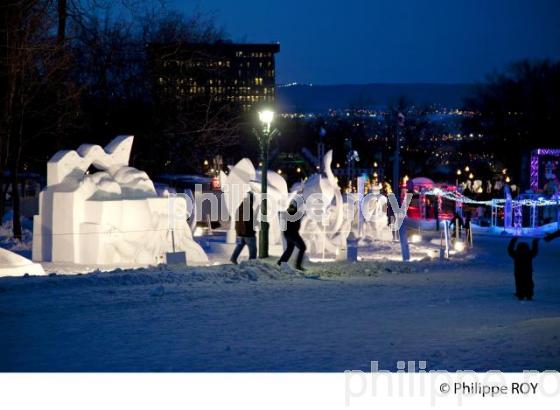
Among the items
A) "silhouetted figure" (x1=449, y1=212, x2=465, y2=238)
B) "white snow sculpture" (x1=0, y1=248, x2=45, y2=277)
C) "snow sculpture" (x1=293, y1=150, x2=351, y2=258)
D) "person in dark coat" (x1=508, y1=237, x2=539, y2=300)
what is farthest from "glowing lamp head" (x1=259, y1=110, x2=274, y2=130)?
"silhouetted figure" (x1=449, y1=212, x2=465, y2=238)

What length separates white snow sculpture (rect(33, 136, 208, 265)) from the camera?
21141mm

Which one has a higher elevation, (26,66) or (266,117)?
(26,66)

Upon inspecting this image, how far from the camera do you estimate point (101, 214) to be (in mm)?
21406

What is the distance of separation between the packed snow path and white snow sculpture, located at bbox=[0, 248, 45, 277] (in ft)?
8.05

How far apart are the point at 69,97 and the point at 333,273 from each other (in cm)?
1202

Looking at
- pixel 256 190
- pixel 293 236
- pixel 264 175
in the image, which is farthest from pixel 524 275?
pixel 256 190

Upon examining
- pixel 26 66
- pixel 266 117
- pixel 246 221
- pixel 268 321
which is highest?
pixel 26 66

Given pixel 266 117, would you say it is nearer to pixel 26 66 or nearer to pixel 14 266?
pixel 14 266

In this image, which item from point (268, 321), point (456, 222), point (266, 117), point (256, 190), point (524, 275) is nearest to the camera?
point (268, 321)

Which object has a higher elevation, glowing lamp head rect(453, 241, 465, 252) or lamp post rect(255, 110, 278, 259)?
lamp post rect(255, 110, 278, 259)

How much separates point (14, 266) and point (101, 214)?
362 centimetres

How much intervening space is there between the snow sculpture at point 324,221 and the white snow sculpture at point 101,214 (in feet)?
16.2

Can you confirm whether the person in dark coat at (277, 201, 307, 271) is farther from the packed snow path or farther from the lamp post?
the lamp post

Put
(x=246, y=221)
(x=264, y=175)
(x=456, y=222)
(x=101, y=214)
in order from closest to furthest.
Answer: (x=246, y=221) → (x=264, y=175) → (x=101, y=214) → (x=456, y=222)
